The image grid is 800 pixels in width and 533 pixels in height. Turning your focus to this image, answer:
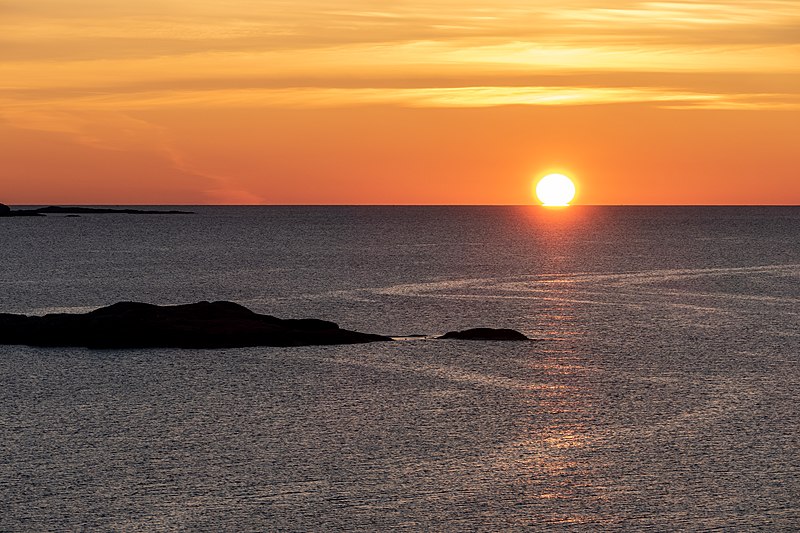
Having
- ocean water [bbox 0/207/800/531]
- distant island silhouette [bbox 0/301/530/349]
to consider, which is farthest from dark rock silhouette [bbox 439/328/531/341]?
ocean water [bbox 0/207/800/531]

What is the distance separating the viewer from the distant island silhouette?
44.7 meters

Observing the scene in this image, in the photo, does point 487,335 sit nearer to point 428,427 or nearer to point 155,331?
point 155,331

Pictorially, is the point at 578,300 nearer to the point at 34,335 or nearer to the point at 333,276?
the point at 333,276

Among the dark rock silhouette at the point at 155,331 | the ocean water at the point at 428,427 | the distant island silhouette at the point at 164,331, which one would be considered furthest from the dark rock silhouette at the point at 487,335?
the dark rock silhouette at the point at 155,331

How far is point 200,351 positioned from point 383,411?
47.3ft

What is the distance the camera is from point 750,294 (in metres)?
76.9

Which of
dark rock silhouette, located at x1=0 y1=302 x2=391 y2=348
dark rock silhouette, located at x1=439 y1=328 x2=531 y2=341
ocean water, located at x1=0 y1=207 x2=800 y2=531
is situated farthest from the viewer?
dark rock silhouette, located at x1=439 y1=328 x2=531 y2=341

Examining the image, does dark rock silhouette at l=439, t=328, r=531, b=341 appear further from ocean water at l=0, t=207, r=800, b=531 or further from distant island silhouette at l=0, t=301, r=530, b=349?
ocean water at l=0, t=207, r=800, b=531

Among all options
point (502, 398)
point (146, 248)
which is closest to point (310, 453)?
point (502, 398)

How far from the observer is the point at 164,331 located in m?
44.8

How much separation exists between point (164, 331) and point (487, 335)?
12886 millimetres

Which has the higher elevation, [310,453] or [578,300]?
[578,300]

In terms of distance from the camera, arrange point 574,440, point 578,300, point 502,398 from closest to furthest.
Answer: point 574,440 < point 502,398 < point 578,300

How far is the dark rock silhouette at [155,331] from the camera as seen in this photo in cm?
4462
